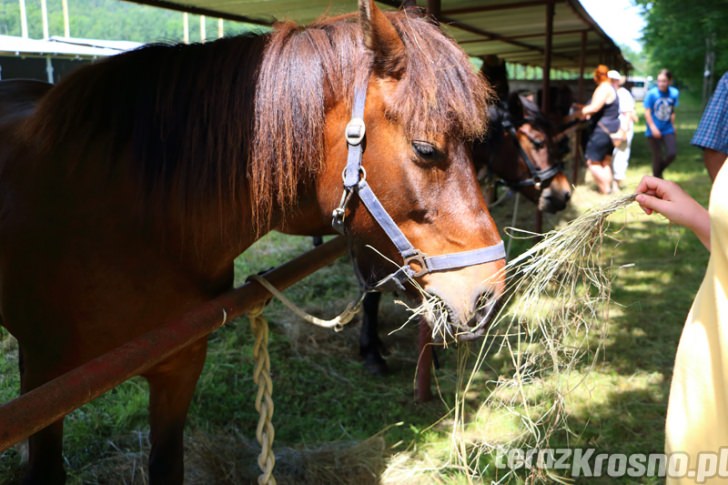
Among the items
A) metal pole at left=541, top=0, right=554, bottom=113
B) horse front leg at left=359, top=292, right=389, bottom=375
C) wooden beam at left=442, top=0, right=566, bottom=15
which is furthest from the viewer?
metal pole at left=541, top=0, right=554, bottom=113

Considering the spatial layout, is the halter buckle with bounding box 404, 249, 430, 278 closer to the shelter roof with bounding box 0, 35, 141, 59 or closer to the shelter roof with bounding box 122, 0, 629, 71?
the shelter roof with bounding box 122, 0, 629, 71

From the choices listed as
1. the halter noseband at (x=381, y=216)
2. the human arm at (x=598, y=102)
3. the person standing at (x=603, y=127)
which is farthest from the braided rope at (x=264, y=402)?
the person standing at (x=603, y=127)

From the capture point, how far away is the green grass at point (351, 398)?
300 centimetres

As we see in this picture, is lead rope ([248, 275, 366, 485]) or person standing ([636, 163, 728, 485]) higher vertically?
A: person standing ([636, 163, 728, 485])

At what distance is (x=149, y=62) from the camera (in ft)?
6.23

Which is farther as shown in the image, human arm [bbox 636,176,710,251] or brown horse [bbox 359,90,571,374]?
brown horse [bbox 359,90,571,374]

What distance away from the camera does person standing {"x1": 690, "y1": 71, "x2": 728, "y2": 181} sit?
9.53 ft

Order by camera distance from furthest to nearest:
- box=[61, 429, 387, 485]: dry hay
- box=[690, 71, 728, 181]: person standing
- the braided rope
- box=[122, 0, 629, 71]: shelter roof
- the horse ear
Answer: box=[122, 0, 629, 71]: shelter roof, box=[690, 71, 728, 181]: person standing, box=[61, 429, 387, 485]: dry hay, the braided rope, the horse ear

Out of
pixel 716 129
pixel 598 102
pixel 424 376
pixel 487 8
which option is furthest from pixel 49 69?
pixel 716 129

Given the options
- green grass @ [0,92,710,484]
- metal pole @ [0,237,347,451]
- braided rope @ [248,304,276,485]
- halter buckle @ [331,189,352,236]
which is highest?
halter buckle @ [331,189,352,236]

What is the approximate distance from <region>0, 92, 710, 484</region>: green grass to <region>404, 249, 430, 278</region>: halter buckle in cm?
76

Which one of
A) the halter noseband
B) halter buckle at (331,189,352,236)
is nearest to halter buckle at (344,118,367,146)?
the halter noseband

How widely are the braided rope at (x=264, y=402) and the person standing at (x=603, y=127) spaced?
792cm

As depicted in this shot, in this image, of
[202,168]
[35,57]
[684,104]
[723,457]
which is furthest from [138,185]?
[684,104]
